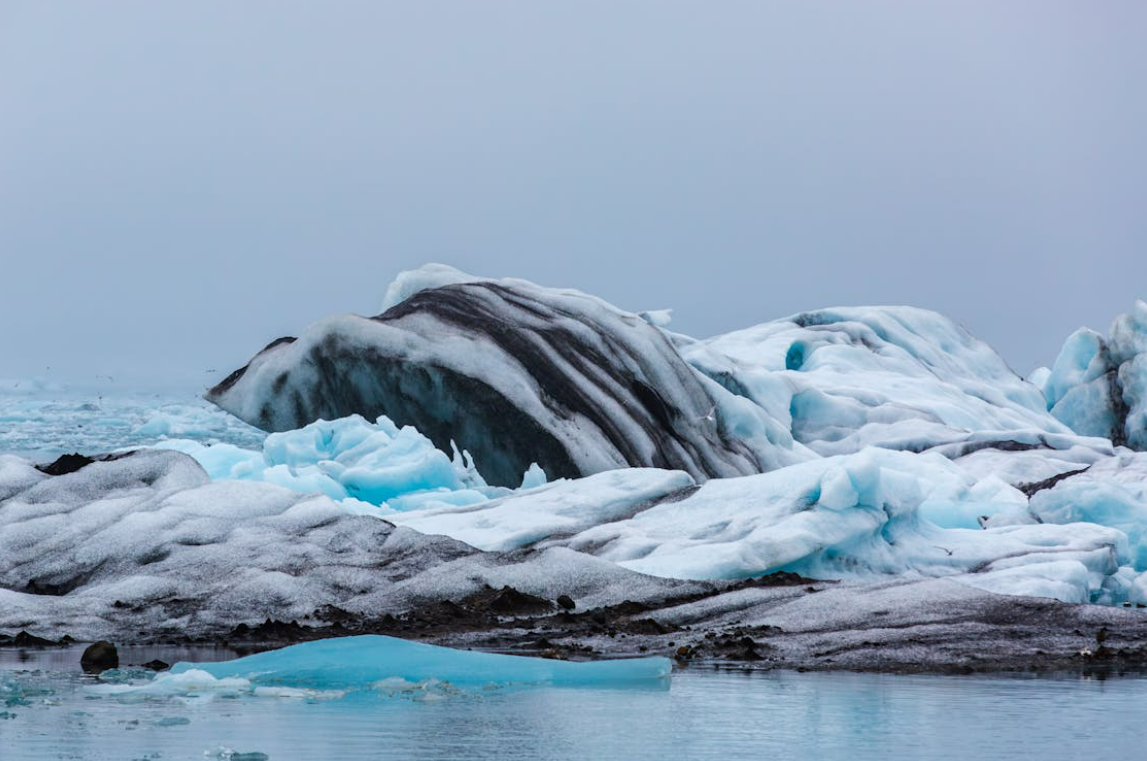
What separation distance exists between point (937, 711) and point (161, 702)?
4.76 meters

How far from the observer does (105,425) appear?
93.4 feet

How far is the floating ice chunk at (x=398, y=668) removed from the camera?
10.8 m

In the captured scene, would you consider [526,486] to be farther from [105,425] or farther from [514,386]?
[105,425]

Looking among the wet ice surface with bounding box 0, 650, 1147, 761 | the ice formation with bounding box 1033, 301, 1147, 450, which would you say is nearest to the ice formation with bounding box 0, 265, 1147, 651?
the ice formation with bounding box 1033, 301, 1147, 450

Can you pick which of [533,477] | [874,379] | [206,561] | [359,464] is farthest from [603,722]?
[874,379]

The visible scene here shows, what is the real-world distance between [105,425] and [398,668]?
19074mm

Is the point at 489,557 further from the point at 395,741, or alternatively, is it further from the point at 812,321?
the point at 812,321

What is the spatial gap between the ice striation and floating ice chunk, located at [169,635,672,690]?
15057 millimetres

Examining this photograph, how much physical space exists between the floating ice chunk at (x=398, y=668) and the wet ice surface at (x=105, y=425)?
15027 millimetres

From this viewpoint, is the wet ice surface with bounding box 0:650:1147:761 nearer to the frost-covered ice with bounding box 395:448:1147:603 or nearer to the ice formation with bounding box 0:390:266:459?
the frost-covered ice with bounding box 395:448:1147:603

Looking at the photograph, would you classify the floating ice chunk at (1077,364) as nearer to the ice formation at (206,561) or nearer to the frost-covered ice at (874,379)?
the frost-covered ice at (874,379)

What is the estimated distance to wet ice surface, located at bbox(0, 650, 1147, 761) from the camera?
7801mm

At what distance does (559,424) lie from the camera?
1047 inches

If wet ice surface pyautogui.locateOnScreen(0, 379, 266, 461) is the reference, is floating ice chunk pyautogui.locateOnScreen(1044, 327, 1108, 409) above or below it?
above
